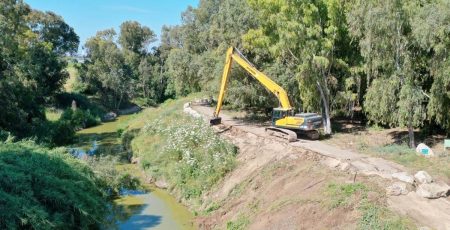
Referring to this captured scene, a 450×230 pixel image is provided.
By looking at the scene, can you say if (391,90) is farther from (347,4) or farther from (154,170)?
(154,170)

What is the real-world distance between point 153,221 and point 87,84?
1822 inches

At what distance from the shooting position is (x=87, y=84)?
201 ft

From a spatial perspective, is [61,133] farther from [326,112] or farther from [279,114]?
[326,112]

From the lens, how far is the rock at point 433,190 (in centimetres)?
1433

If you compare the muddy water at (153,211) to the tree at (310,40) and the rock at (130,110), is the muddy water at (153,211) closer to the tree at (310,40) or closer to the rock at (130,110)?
the tree at (310,40)

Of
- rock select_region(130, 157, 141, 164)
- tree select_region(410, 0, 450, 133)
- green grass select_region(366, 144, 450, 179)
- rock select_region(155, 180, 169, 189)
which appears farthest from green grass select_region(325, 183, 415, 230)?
rock select_region(130, 157, 141, 164)

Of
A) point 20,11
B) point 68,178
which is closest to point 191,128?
point 68,178

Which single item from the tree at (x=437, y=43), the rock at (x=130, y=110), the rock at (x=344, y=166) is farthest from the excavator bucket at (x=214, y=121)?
the rock at (x=130, y=110)

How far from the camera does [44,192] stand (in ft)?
49.3

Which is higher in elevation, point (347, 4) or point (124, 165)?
point (347, 4)

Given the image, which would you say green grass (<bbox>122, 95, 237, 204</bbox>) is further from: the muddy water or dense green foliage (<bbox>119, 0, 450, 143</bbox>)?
dense green foliage (<bbox>119, 0, 450, 143</bbox>)

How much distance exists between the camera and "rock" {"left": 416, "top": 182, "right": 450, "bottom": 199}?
14.3 m

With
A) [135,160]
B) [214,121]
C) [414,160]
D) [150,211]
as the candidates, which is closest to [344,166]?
[414,160]

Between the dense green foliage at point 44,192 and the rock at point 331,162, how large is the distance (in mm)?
9485
